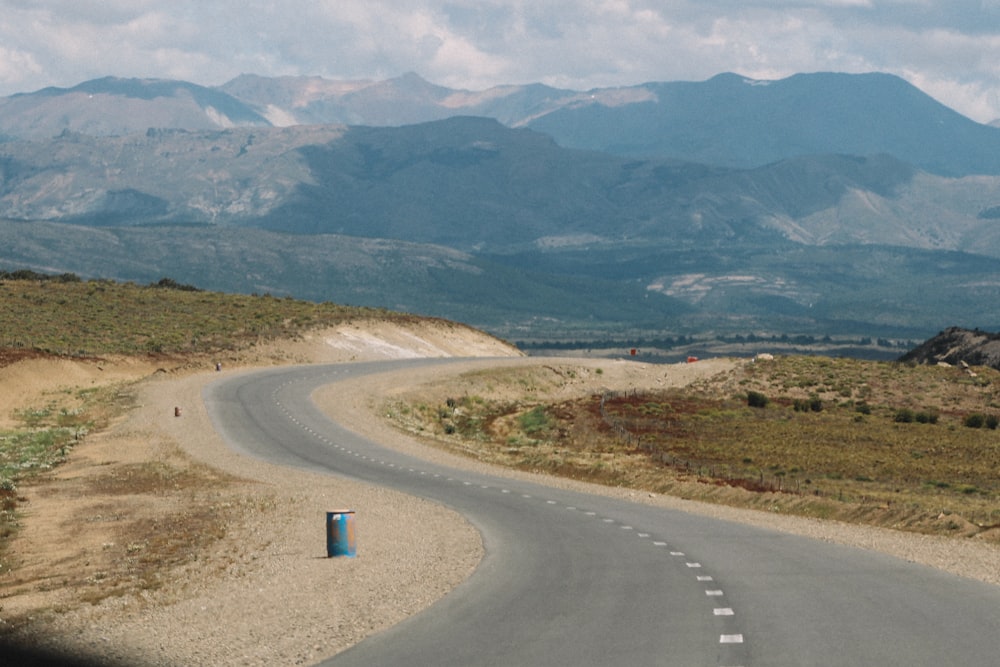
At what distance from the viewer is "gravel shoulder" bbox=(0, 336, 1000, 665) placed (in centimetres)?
2069

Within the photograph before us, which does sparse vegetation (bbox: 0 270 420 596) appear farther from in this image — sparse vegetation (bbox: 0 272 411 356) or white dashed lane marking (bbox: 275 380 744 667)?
white dashed lane marking (bbox: 275 380 744 667)

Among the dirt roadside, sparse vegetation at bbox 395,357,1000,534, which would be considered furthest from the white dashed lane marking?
sparse vegetation at bbox 395,357,1000,534

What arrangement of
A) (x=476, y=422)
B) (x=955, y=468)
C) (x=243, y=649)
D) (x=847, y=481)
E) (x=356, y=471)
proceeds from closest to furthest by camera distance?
(x=243, y=649) < (x=356, y=471) < (x=847, y=481) < (x=955, y=468) < (x=476, y=422)

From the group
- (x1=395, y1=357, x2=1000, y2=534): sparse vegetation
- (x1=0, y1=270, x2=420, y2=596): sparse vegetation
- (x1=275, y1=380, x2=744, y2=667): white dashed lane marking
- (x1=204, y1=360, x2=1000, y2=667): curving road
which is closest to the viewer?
(x1=204, y1=360, x2=1000, y2=667): curving road

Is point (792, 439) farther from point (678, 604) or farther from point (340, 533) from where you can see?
point (678, 604)

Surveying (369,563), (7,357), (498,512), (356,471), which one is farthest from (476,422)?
(369,563)

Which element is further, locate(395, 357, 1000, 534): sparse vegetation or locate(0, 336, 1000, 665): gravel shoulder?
locate(395, 357, 1000, 534): sparse vegetation

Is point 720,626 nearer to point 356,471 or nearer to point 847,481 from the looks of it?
point 356,471

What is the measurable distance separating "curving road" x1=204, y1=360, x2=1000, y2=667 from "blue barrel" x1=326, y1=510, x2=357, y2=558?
305cm

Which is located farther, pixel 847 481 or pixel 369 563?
pixel 847 481

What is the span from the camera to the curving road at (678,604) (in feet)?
61.1

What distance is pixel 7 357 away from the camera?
85.8 meters

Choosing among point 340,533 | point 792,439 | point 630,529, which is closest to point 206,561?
point 340,533

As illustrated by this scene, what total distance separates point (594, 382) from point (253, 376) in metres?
25.1
